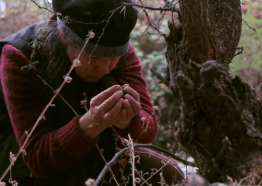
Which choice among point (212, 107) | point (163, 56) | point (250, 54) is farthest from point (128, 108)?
point (163, 56)

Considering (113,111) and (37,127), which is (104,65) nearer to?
(113,111)

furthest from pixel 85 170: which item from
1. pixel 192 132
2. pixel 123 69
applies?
pixel 192 132

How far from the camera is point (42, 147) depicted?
1.33 metres

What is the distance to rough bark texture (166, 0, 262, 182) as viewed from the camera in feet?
3.10

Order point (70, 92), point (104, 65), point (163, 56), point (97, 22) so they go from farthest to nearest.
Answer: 1. point (163, 56)
2. point (70, 92)
3. point (104, 65)
4. point (97, 22)

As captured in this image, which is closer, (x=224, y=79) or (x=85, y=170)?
(x=224, y=79)

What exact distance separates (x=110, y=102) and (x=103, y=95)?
0.04 metres

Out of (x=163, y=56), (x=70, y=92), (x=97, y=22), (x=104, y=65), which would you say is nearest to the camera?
(x=97, y=22)

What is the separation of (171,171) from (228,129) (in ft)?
2.50

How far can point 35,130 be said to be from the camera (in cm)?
138

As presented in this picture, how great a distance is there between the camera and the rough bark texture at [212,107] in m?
0.95

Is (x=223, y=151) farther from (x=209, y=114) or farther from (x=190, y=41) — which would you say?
(x=190, y=41)

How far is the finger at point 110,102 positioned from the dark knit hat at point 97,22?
0.24 m

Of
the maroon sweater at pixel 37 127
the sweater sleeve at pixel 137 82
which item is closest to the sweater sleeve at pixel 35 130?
the maroon sweater at pixel 37 127
